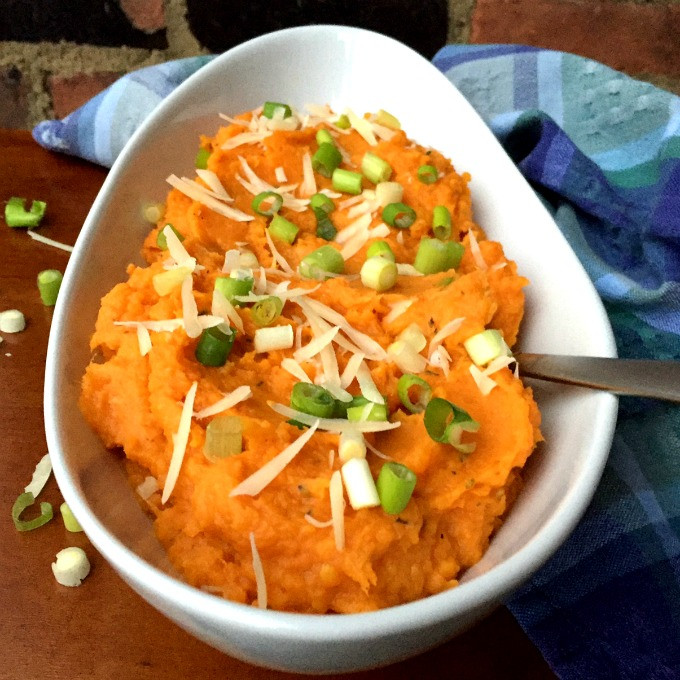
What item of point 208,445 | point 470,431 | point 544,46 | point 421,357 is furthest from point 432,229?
point 544,46

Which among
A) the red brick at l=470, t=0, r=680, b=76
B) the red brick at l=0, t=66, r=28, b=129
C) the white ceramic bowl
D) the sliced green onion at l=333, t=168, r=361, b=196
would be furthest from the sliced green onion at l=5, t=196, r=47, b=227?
the red brick at l=470, t=0, r=680, b=76

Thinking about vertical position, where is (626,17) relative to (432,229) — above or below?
above

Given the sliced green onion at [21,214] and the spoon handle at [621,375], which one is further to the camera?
the sliced green onion at [21,214]

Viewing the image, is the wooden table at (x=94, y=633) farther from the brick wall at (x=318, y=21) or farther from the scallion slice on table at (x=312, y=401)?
the brick wall at (x=318, y=21)

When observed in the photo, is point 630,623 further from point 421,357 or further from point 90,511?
point 90,511

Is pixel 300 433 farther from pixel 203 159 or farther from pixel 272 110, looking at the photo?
pixel 272 110

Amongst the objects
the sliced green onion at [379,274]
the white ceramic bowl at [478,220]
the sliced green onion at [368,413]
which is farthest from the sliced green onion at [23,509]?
the sliced green onion at [379,274]
